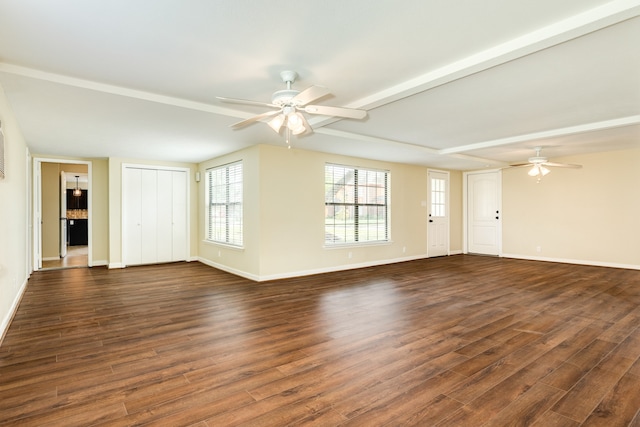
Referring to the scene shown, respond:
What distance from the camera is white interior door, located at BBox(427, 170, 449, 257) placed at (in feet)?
27.7

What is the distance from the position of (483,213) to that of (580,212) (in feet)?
6.90

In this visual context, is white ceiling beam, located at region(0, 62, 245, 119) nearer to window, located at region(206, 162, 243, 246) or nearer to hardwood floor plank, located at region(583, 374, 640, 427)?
window, located at region(206, 162, 243, 246)

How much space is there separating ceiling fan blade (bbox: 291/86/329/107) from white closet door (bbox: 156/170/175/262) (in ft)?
18.4

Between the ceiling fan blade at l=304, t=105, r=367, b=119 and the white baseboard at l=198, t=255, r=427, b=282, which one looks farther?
the white baseboard at l=198, t=255, r=427, b=282

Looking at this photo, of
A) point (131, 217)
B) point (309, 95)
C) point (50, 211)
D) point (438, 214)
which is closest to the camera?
point (309, 95)

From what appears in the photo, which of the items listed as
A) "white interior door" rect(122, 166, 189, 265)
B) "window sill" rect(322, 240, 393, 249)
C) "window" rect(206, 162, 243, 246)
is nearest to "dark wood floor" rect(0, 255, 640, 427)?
"window sill" rect(322, 240, 393, 249)

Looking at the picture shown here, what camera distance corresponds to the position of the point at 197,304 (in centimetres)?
421

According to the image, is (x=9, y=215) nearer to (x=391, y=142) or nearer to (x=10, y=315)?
(x=10, y=315)

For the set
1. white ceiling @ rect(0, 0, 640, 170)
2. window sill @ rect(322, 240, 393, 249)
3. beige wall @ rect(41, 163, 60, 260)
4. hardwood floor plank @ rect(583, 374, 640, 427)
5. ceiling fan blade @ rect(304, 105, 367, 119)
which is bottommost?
hardwood floor plank @ rect(583, 374, 640, 427)

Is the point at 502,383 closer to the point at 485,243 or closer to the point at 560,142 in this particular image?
the point at 560,142

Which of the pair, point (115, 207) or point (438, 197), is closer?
point (115, 207)

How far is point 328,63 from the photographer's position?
107 inches

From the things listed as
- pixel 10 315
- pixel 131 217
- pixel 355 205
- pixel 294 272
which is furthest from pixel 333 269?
pixel 10 315

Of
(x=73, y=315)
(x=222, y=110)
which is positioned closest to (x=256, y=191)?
(x=222, y=110)
